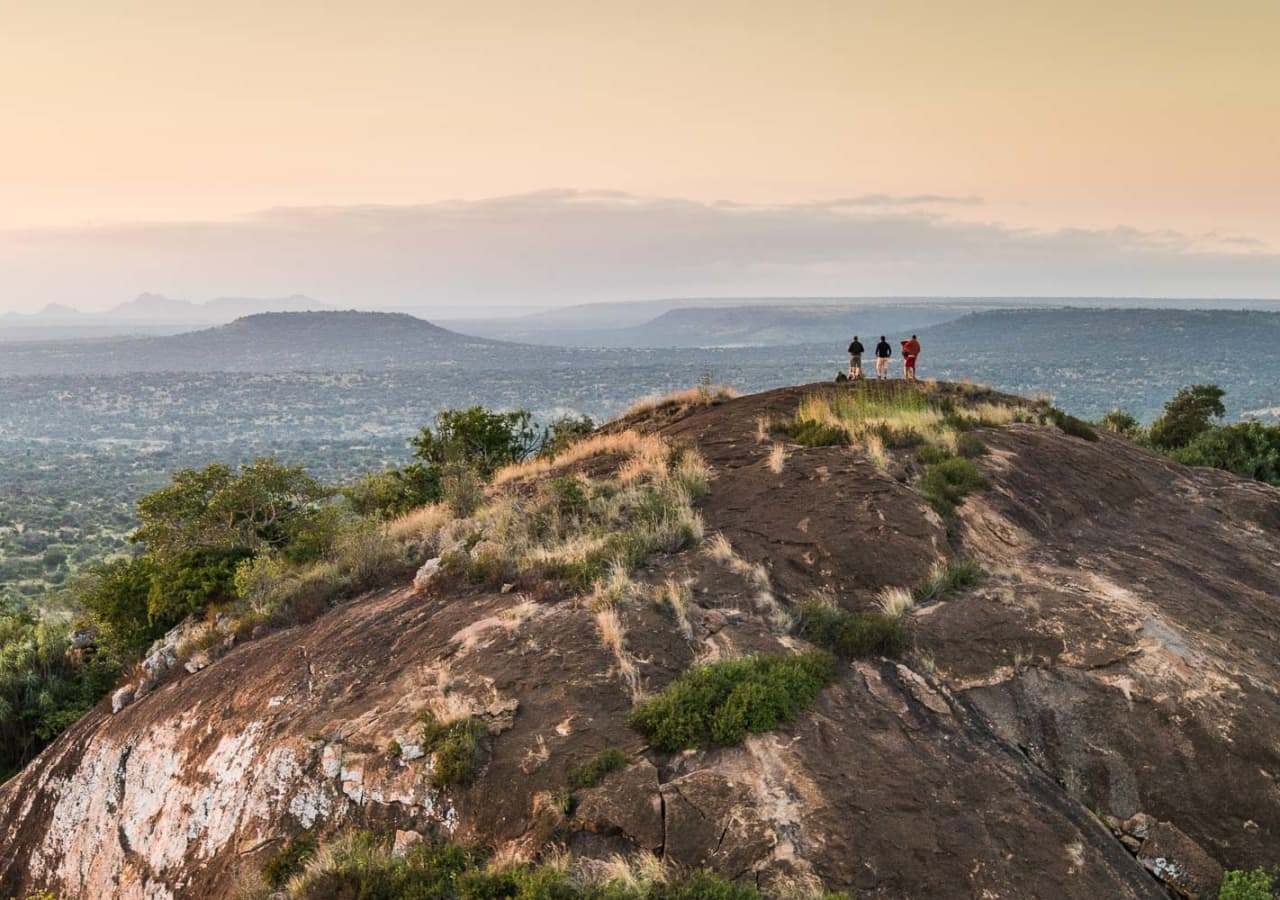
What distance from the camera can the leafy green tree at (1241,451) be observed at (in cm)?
1983

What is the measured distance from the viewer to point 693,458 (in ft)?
45.1

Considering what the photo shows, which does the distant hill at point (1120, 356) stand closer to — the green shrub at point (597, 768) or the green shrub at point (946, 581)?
the green shrub at point (946, 581)

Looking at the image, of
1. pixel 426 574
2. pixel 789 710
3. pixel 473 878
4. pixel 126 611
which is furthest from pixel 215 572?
pixel 789 710

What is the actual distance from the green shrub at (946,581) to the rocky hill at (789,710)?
4 centimetres

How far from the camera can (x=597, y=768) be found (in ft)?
23.8

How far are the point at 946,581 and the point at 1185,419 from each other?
20.4 metres

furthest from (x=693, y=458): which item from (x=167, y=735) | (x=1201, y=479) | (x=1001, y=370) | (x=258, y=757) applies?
(x=1001, y=370)

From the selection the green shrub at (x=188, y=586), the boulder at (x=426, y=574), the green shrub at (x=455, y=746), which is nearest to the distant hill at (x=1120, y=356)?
the boulder at (x=426, y=574)

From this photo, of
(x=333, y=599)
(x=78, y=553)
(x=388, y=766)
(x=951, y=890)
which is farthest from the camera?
(x=78, y=553)

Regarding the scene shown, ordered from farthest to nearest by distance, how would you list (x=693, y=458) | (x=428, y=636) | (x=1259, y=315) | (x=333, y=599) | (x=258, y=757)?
1. (x=1259, y=315)
2. (x=693, y=458)
3. (x=333, y=599)
4. (x=428, y=636)
5. (x=258, y=757)

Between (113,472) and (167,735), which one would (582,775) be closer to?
(167,735)

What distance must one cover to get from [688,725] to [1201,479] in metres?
13.4

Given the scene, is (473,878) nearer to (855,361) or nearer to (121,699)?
(121,699)

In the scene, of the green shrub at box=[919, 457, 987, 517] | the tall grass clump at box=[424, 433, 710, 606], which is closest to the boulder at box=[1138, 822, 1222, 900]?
the green shrub at box=[919, 457, 987, 517]
